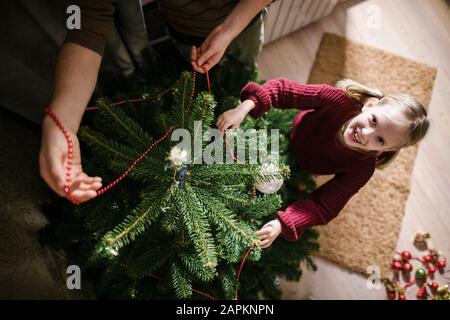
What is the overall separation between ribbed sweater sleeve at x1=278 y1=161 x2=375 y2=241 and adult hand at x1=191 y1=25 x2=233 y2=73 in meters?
0.52

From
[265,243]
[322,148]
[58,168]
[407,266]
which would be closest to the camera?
[58,168]

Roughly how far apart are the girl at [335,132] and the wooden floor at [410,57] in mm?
222

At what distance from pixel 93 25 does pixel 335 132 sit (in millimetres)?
770

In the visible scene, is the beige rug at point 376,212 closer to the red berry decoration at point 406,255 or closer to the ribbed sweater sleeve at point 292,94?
the red berry decoration at point 406,255

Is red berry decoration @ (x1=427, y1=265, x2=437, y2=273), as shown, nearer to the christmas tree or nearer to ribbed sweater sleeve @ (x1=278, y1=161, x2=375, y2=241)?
ribbed sweater sleeve @ (x1=278, y1=161, x2=375, y2=241)

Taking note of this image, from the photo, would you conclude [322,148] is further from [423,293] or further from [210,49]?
[423,293]

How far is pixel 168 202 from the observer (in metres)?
0.74
